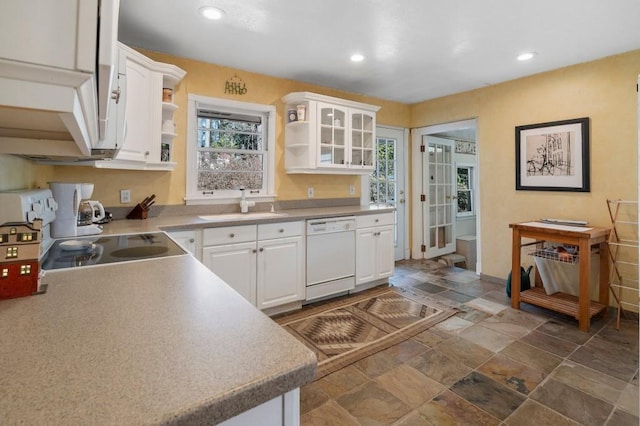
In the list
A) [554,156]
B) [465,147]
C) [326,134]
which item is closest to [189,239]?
[326,134]

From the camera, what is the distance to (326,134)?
11.8ft

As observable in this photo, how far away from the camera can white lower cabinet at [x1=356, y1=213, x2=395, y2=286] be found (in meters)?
3.45

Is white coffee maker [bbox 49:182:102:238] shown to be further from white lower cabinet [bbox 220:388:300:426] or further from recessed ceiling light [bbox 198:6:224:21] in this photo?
white lower cabinet [bbox 220:388:300:426]

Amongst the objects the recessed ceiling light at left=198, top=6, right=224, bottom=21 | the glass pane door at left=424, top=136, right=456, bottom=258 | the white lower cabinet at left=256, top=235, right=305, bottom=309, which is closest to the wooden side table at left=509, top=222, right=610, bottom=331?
the glass pane door at left=424, top=136, right=456, bottom=258

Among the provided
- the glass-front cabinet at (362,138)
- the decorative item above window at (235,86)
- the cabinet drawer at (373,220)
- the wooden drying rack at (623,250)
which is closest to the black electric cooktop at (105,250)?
the decorative item above window at (235,86)

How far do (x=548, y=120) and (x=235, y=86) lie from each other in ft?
10.5

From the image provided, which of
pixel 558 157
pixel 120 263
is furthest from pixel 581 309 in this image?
pixel 120 263

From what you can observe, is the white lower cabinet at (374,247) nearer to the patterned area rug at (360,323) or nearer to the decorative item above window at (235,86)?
the patterned area rug at (360,323)

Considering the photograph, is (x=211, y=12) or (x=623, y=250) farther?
(x=623, y=250)

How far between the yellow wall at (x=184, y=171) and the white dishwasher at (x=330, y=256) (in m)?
0.70

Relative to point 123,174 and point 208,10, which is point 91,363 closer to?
point 208,10

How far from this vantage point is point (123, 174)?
8.90 ft

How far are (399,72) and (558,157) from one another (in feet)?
5.95

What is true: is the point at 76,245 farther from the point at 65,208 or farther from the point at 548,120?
the point at 548,120
